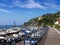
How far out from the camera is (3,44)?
21.1ft

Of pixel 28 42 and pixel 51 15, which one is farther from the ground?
pixel 51 15

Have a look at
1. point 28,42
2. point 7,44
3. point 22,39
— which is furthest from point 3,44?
point 28,42

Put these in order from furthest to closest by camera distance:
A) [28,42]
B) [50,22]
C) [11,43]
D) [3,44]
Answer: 1. [50,22]
2. [28,42]
3. [11,43]
4. [3,44]

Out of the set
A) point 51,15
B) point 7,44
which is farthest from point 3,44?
point 51,15

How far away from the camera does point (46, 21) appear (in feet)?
497

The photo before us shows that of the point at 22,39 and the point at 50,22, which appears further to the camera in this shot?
the point at 50,22

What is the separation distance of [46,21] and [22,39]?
5645 inches

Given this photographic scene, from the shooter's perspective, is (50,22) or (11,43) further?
(50,22)

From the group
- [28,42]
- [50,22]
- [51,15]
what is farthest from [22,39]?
[51,15]

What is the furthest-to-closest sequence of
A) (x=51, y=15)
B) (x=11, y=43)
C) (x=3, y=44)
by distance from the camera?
(x=51, y=15) < (x=11, y=43) < (x=3, y=44)

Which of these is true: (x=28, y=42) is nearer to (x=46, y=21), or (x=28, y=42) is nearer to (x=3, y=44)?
(x=3, y=44)

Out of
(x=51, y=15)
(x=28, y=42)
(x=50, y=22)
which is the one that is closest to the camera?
(x=28, y=42)

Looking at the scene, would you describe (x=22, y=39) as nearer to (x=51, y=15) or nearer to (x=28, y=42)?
(x=28, y=42)

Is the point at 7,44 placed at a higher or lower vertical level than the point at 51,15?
lower
